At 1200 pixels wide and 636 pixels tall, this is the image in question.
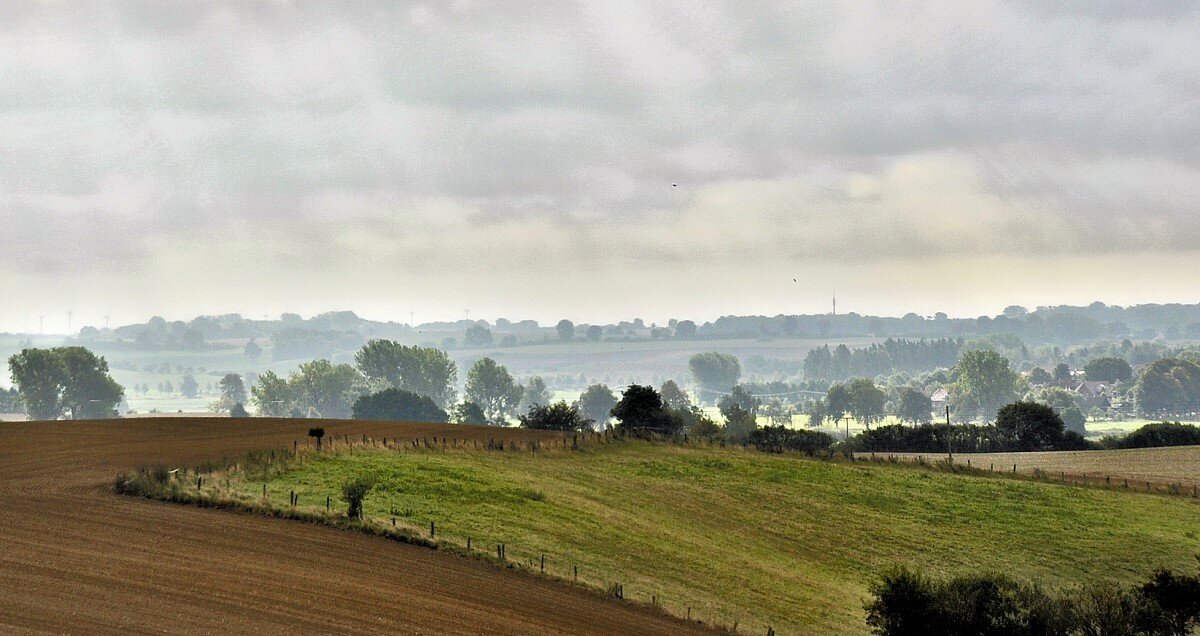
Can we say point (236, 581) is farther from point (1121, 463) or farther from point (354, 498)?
point (1121, 463)

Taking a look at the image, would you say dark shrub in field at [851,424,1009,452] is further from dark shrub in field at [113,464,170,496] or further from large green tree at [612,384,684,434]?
dark shrub in field at [113,464,170,496]

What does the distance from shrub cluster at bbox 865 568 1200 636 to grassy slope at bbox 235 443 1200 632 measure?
4.92m

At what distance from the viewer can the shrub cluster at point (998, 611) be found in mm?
36156

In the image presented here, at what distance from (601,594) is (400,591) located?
8.55m

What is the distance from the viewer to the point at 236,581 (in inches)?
1313

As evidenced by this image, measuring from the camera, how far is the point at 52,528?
131ft

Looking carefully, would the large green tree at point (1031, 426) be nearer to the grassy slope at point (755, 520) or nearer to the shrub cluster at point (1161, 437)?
the shrub cluster at point (1161, 437)

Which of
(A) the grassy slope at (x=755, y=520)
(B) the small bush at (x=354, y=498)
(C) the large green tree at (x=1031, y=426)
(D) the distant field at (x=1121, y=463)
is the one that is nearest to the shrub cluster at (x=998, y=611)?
(A) the grassy slope at (x=755, y=520)

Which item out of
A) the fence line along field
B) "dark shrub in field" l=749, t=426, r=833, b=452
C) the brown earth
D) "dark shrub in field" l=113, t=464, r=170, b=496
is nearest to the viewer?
the brown earth

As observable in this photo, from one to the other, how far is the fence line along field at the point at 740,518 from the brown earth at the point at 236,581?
3.46 meters

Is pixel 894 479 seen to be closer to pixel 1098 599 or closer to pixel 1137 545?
pixel 1137 545

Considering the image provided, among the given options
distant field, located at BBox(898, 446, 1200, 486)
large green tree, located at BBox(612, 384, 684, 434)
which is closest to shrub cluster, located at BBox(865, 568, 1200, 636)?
distant field, located at BBox(898, 446, 1200, 486)

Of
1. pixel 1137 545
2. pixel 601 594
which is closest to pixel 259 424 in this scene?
pixel 601 594

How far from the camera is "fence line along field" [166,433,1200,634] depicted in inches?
1763
